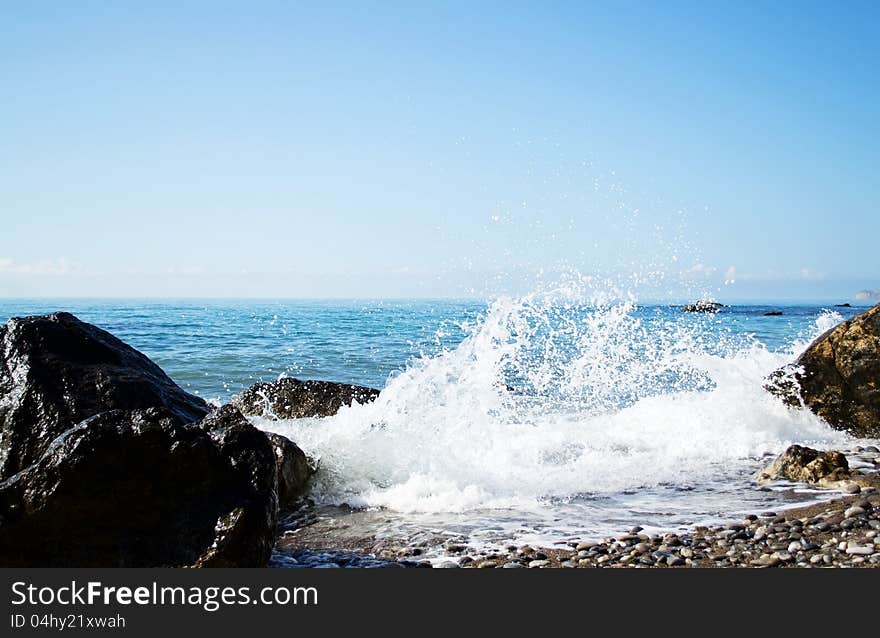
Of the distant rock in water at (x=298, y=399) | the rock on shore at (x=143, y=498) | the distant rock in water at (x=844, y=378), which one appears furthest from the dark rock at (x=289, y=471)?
the distant rock in water at (x=844, y=378)

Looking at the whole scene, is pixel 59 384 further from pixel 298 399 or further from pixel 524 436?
pixel 524 436

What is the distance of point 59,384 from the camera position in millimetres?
5918

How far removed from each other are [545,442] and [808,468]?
10.1 ft

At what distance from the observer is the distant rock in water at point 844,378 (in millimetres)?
9570

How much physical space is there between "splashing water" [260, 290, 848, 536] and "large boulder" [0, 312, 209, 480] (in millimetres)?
2114

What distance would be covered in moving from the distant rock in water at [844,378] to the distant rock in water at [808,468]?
3068 millimetres

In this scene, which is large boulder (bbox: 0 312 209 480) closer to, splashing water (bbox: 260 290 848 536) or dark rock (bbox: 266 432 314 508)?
dark rock (bbox: 266 432 314 508)

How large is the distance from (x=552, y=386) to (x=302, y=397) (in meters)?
5.70

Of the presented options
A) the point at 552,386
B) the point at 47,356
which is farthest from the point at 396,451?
the point at 552,386

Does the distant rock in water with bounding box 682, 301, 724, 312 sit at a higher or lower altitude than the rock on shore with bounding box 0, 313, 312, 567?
higher

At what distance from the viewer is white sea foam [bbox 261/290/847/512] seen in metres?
7.27

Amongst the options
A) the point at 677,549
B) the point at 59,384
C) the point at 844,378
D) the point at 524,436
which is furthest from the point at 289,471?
the point at 844,378

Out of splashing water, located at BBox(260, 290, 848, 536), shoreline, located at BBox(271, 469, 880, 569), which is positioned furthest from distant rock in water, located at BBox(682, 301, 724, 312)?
shoreline, located at BBox(271, 469, 880, 569)

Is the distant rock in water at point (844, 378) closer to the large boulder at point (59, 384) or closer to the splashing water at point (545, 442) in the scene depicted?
the splashing water at point (545, 442)
